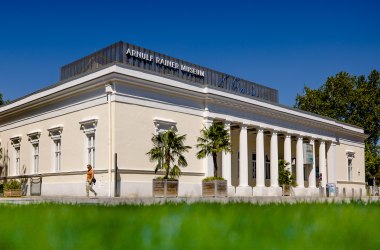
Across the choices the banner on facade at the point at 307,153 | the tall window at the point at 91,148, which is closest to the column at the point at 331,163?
the banner on facade at the point at 307,153

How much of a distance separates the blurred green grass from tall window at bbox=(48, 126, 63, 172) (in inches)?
1138

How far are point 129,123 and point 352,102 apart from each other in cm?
4783

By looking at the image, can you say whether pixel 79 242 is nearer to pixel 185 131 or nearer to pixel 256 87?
pixel 185 131

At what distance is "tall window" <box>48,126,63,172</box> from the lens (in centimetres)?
3048

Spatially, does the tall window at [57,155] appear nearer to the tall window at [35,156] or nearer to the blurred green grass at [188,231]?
the tall window at [35,156]

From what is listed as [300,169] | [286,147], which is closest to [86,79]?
[286,147]

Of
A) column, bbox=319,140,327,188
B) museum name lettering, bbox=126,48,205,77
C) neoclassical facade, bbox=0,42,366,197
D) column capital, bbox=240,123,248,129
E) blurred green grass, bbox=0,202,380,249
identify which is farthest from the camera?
column, bbox=319,140,327,188

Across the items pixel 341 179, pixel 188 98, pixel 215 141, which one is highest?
pixel 188 98

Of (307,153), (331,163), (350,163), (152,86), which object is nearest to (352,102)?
(350,163)

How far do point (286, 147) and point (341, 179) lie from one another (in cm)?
1223

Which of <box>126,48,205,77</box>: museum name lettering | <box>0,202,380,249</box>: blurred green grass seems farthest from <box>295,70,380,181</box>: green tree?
<box>0,202,380,249</box>: blurred green grass

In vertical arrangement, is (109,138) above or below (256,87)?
below

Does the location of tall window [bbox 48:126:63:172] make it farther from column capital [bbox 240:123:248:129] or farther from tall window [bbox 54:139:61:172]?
column capital [bbox 240:123:248:129]

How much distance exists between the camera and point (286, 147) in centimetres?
4016
